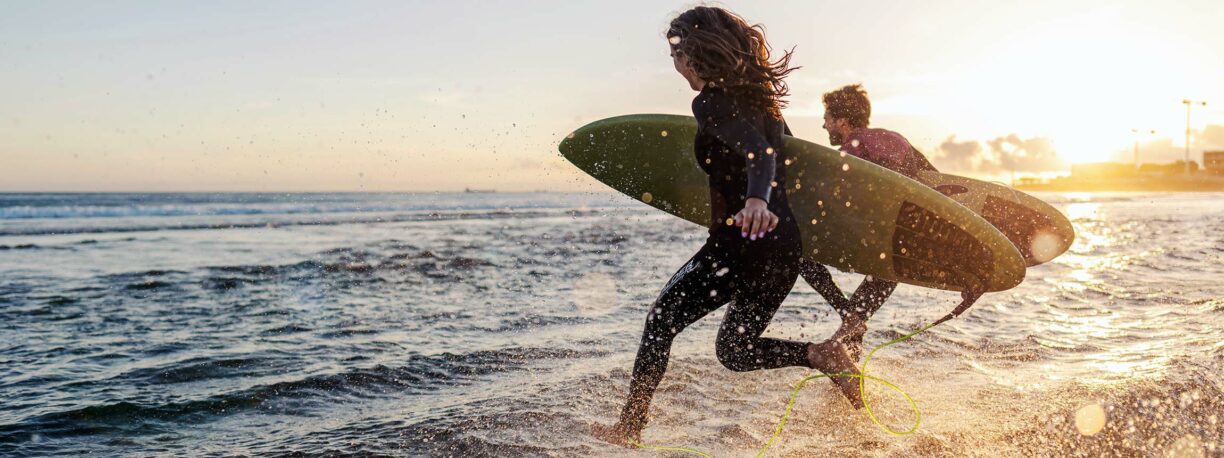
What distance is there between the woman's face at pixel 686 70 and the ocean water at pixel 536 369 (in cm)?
130

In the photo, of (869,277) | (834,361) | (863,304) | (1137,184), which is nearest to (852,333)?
(863,304)

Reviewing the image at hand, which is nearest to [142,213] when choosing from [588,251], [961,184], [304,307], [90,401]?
[588,251]

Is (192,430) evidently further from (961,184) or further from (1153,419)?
(961,184)

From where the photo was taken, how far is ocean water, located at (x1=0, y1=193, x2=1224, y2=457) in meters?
3.26

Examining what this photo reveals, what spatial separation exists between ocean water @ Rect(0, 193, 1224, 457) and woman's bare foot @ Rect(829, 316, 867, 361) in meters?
0.21

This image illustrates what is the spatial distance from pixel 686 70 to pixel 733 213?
558mm

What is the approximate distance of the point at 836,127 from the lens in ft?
14.2

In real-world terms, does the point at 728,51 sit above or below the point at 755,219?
above

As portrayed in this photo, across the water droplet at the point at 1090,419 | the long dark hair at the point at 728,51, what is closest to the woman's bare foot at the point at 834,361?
the water droplet at the point at 1090,419

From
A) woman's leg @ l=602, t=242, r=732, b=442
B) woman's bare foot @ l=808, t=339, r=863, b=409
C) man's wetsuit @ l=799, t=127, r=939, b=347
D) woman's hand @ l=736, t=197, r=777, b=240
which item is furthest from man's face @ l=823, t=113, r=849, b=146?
woman's hand @ l=736, t=197, r=777, b=240

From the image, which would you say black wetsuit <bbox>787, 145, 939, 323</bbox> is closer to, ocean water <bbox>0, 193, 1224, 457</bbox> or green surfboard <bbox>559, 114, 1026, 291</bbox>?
green surfboard <bbox>559, 114, 1026, 291</bbox>

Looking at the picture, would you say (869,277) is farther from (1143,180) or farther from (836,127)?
(1143,180)

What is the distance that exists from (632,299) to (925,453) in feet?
14.9

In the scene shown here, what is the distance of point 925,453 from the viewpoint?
2949 millimetres
